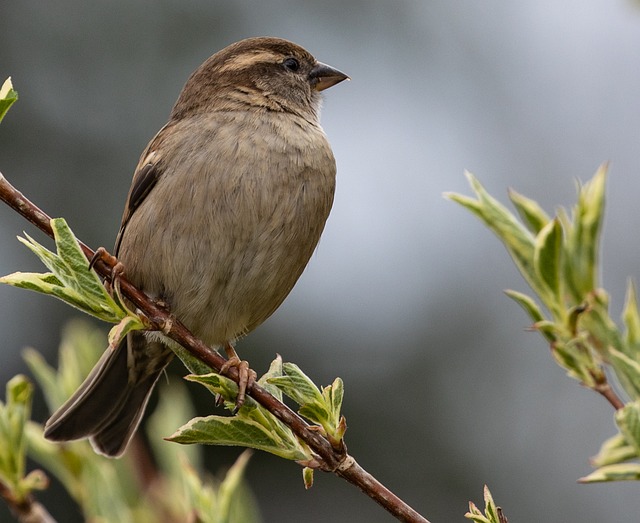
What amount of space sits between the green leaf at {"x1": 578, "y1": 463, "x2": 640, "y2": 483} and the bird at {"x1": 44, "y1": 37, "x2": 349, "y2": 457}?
178 centimetres

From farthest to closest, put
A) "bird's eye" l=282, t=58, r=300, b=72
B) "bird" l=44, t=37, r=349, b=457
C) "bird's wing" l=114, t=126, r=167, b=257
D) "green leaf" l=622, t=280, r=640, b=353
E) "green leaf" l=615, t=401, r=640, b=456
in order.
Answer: "bird's eye" l=282, t=58, r=300, b=72 < "bird's wing" l=114, t=126, r=167, b=257 < "bird" l=44, t=37, r=349, b=457 < "green leaf" l=622, t=280, r=640, b=353 < "green leaf" l=615, t=401, r=640, b=456

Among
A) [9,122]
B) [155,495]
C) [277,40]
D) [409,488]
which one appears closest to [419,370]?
[409,488]

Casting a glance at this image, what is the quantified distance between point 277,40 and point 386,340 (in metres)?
5.59

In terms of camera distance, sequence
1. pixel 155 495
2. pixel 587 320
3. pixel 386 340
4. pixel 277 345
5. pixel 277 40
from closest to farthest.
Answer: pixel 587 320 → pixel 155 495 → pixel 277 40 → pixel 277 345 → pixel 386 340

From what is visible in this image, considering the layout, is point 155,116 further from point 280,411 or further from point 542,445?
point 280,411

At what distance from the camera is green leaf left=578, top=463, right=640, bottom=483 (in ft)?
6.14

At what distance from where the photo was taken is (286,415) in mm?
2232

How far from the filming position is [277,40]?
4711 mm

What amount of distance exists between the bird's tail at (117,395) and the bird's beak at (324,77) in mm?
1495

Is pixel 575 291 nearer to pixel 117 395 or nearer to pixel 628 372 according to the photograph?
pixel 628 372

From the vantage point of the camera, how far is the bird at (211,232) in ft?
11.5

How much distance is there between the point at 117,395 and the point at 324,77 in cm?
180

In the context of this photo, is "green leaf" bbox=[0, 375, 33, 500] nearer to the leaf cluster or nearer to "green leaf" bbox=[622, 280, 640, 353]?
the leaf cluster

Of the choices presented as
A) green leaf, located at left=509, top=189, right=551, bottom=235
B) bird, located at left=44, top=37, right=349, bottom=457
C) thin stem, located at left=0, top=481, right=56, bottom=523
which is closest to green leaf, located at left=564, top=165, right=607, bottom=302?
green leaf, located at left=509, top=189, right=551, bottom=235
